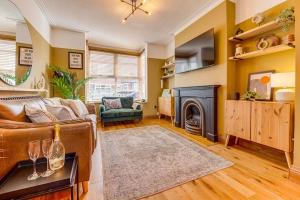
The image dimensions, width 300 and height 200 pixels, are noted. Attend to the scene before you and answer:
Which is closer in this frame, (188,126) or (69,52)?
(188,126)

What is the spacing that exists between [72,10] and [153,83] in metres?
3.28

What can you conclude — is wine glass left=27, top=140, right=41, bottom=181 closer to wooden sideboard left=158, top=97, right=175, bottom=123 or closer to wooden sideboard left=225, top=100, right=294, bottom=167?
wooden sideboard left=225, top=100, right=294, bottom=167

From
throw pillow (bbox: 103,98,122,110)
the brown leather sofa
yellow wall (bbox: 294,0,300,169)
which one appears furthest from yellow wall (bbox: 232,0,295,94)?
throw pillow (bbox: 103,98,122,110)

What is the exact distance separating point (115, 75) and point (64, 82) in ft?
6.22

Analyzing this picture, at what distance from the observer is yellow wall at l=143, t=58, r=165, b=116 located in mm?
5461

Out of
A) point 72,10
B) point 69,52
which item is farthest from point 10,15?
point 69,52

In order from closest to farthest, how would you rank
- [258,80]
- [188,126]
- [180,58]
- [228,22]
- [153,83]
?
[258,80] < [228,22] < [188,126] < [180,58] < [153,83]

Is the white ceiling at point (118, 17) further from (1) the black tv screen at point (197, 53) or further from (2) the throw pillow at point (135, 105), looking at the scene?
(2) the throw pillow at point (135, 105)

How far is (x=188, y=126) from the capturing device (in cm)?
357

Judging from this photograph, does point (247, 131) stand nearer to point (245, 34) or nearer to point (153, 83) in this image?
point (245, 34)

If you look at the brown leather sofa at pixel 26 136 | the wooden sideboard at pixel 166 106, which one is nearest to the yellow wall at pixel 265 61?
the wooden sideboard at pixel 166 106

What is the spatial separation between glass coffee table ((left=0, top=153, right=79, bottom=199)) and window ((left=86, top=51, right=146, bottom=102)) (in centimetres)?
433

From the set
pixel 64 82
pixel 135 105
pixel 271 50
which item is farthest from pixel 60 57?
pixel 271 50

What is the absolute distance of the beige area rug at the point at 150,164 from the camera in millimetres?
1469
